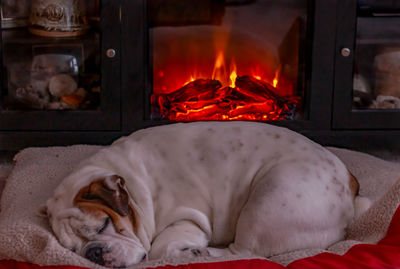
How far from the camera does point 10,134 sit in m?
2.65

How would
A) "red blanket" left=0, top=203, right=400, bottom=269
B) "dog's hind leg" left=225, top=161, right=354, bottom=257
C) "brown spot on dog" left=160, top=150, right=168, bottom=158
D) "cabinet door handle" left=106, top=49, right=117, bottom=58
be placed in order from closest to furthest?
"red blanket" left=0, top=203, right=400, bottom=269, "dog's hind leg" left=225, top=161, right=354, bottom=257, "brown spot on dog" left=160, top=150, right=168, bottom=158, "cabinet door handle" left=106, top=49, right=117, bottom=58

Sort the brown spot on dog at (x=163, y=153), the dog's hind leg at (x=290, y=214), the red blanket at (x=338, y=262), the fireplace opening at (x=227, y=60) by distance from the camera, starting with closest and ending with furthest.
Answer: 1. the red blanket at (x=338, y=262)
2. the dog's hind leg at (x=290, y=214)
3. the brown spot on dog at (x=163, y=153)
4. the fireplace opening at (x=227, y=60)

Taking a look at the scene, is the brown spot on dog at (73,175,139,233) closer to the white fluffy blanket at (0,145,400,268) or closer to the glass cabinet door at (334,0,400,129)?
the white fluffy blanket at (0,145,400,268)

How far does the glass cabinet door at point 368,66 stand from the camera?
2.63m

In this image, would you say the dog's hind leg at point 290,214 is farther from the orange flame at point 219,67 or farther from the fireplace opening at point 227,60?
the orange flame at point 219,67

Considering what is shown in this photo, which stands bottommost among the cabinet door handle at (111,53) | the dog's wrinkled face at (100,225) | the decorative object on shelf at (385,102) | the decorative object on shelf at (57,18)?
the dog's wrinkled face at (100,225)

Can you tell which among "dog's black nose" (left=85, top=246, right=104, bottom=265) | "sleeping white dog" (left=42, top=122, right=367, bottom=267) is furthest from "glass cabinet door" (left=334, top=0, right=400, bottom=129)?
"dog's black nose" (left=85, top=246, right=104, bottom=265)

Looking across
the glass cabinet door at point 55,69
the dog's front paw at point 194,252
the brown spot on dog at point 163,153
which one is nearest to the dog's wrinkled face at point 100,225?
the dog's front paw at point 194,252

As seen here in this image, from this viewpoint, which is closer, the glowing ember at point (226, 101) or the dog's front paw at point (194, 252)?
the dog's front paw at point (194, 252)

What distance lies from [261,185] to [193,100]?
3.45ft

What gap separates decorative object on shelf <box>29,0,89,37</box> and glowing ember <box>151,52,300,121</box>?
45cm

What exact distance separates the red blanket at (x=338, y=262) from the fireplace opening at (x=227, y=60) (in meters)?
1.13

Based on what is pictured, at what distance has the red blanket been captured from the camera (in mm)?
1569

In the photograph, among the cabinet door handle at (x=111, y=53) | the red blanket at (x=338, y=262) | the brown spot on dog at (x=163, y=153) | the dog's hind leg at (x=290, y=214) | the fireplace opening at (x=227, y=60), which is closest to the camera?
the red blanket at (x=338, y=262)
